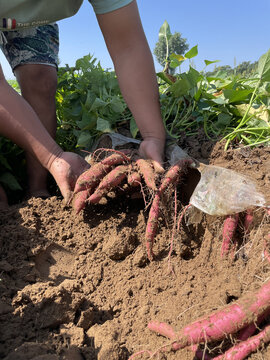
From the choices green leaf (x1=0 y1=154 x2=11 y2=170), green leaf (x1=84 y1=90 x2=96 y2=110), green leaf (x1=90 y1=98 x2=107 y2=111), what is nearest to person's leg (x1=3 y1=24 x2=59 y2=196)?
green leaf (x1=0 y1=154 x2=11 y2=170)

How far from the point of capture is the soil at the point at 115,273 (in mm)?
967

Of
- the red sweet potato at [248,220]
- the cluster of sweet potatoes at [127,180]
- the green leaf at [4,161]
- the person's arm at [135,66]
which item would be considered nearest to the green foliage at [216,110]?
the person's arm at [135,66]

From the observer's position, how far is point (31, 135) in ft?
5.07

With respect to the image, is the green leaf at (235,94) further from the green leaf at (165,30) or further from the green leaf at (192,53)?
the green leaf at (165,30)

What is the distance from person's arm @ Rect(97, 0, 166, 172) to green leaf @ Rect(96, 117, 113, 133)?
187 mm

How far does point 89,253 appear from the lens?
1.40 m

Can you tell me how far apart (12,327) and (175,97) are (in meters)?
1.45

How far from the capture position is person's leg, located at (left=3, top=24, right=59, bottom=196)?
6.29 feet

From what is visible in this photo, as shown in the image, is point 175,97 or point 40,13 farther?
point 175,97

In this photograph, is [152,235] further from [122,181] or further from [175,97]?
[175,97]

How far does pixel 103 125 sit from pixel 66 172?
0.43 metres

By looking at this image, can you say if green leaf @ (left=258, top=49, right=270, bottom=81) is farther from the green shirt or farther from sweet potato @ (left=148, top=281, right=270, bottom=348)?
sweet potato @ (left=148, top=281, right=270, bottom=348)

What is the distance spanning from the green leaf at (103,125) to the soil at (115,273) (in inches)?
17.4

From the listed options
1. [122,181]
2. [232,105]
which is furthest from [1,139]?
[232,105]
